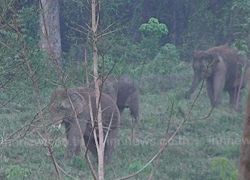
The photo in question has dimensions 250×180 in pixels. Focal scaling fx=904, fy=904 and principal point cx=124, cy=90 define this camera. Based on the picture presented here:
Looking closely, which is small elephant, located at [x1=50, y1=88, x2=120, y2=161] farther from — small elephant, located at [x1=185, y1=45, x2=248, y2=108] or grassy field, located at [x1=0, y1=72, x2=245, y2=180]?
small elephant, located at [x1=185, y1=45, x2=248, y2=108]

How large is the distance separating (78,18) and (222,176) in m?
9.86

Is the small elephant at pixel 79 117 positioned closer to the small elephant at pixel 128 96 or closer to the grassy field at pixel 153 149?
the grassy field at pixel 153 149

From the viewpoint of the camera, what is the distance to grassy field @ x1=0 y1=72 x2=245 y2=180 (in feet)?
32.2

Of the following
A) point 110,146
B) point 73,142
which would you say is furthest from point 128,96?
point 73,142

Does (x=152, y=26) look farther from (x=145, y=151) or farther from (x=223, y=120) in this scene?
Answer: (x=145, y=151)

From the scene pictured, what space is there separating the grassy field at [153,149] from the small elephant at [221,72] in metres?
0.61

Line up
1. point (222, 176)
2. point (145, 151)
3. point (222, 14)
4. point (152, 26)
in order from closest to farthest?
point (222, 176), point (145, 151), point (152, 26), point (222, 14)

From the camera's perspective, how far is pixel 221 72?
15.6 m

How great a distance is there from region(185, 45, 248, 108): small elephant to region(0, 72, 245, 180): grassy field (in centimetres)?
61

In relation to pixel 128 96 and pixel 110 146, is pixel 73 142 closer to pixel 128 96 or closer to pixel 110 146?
pixel 110 146

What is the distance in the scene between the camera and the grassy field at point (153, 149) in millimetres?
9820

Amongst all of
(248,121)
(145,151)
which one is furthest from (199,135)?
(248,121)

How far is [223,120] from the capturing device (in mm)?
13664

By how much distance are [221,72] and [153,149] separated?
4.47 m
